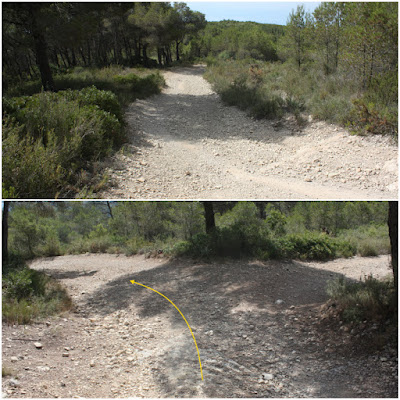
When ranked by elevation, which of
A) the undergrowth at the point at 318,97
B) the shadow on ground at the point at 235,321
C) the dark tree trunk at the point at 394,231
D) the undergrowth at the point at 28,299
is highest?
the undergrowth at the point at 318,97

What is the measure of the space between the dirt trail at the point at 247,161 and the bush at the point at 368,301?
199 cm

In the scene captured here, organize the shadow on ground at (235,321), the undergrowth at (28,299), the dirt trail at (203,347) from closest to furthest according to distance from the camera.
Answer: the dirt trail at (203,347), the shadow on ground at (235,321), the undergrowth at (28,299)

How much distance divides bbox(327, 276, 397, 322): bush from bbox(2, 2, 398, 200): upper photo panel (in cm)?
194

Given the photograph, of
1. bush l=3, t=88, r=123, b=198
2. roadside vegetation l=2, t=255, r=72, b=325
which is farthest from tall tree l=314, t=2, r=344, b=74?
roadside vegetation l=2, t=255, r=72, b=325

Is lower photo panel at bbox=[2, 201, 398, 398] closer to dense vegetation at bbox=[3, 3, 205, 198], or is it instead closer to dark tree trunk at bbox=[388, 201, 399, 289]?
dark tree trunk at bbox=[388, 201, 399, 289]

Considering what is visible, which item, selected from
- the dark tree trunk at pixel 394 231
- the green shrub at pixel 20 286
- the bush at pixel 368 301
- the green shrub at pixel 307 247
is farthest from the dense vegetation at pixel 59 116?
the green shrub at pixel 307 247

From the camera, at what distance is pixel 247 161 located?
950 cm

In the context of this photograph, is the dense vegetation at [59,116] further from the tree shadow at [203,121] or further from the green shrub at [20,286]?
the green shrub at [20,286]

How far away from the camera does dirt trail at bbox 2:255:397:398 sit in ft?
13.8

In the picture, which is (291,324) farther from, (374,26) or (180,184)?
(374,26)

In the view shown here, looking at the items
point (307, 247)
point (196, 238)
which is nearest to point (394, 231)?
point (196, 238)

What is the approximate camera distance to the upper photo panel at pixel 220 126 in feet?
23.6

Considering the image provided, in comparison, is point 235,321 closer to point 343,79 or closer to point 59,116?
point 59,116

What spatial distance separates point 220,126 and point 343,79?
14.8 feet
